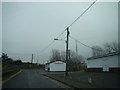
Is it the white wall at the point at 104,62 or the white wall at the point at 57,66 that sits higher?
the white wall at the point at 104,62

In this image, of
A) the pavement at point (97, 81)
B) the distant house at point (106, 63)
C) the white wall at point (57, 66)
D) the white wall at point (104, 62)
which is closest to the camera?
the pavement at point (97, 81)

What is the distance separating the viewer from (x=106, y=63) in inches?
1233

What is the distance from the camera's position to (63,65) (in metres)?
63.6

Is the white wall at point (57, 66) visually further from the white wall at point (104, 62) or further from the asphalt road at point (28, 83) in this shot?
the asphalt road at point (28, 83)

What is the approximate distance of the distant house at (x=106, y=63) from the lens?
28.2 meters

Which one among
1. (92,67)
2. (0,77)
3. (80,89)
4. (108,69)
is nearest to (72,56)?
(92,67)

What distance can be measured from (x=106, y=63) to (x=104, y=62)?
72cm

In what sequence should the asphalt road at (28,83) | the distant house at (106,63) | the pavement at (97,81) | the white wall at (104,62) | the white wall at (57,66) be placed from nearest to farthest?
the pavement at (97,81) < the asphalt road at (28,83) < the distant house at (106,63) < the white wall at (104,62) < the white wall at (57,66)

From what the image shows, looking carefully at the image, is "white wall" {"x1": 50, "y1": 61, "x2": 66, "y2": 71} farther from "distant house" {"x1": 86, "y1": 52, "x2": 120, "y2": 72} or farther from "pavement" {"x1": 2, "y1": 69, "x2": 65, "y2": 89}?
"pavement" {"x1": 2, "y1": 69, "x2": 65, "y2": 89}

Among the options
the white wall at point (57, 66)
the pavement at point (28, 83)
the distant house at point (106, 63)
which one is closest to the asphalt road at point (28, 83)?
the pavement at point (28, 83)

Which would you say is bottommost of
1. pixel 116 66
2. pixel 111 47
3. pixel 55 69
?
pixel 55 69

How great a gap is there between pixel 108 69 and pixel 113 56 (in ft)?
9.03

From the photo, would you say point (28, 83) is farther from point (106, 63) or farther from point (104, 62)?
point (104, 62)

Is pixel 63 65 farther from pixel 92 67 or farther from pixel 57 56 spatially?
pixel 57 56
